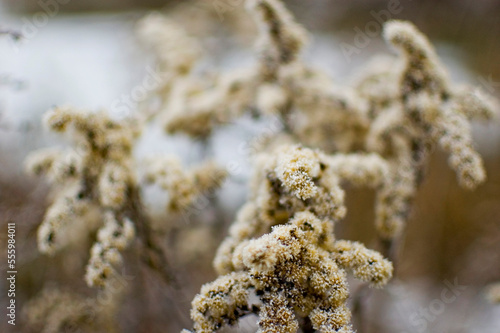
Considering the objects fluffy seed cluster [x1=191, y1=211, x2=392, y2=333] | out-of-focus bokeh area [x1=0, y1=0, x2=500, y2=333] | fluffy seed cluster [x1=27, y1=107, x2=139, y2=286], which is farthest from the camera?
out-of-focus bokeh area [x1=0, y1=0, x2=500, y2=333]

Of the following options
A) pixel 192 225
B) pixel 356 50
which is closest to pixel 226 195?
pixel 192 225

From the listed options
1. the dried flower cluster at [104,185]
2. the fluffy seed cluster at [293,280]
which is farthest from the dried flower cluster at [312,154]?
the dried flower cluster at [104,185]

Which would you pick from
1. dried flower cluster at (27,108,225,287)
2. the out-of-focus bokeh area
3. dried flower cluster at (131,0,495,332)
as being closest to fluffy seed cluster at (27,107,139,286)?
dried flower cluster at (27,108,225,287)

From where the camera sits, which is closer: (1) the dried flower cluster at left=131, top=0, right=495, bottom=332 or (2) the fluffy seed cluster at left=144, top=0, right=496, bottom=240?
(1) the dried flower cluster at left=131, top=0, right=495, bottom=332

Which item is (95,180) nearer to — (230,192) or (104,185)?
(104,185)

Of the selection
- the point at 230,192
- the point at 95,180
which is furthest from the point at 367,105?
the point at 230,192

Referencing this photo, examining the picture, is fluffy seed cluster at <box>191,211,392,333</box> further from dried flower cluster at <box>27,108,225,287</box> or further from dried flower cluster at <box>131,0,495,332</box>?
dried flower cluster at <box>27,108,225,287</box>
